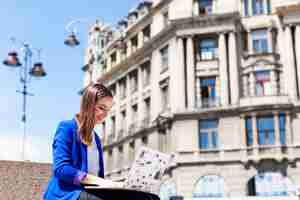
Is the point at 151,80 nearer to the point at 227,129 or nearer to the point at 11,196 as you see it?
the point at 227,129

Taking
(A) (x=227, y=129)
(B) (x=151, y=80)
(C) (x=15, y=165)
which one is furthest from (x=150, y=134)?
(C) (x=15, y=165)

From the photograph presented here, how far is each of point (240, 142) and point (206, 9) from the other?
33.0 ft

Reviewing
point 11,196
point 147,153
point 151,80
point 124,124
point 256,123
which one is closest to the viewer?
point 147,153

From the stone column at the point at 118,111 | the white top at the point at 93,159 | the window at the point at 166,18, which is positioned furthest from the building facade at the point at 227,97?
the white top at the point at 93,159

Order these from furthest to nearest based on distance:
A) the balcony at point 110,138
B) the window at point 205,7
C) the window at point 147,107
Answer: the balcony at point 110,138
the window at point 147,107
the window at point 205,7

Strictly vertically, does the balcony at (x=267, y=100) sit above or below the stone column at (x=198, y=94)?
below

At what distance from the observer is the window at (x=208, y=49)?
118ft

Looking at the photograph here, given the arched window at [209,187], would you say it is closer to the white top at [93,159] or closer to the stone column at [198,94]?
the stone column at [198,94]

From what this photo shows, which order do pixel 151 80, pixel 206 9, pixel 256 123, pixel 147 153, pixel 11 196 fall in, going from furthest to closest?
pixel 151 80 → pixel 206 9 → pixel 256 123 → pixel 11 196 → pixel 147 153

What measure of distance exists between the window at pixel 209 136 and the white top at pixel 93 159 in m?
32.2

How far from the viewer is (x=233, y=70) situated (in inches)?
1375

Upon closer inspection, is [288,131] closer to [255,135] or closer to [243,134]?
[255,135]

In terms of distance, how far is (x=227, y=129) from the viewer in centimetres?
3406

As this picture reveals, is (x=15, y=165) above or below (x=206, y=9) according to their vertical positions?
below
